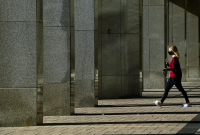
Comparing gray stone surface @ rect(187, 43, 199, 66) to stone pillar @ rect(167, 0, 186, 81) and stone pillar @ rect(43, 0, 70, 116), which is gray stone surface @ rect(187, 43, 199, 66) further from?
stone pillar @ rect(43, 0, 70, 116)

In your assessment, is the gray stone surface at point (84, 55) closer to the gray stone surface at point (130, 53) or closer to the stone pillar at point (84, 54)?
the stone pillar at point (84, 54)

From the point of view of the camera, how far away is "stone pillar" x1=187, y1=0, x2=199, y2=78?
3753 centimetres

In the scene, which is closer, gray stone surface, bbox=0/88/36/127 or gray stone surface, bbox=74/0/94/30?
gray stone surface, bbox=0/88/36/127

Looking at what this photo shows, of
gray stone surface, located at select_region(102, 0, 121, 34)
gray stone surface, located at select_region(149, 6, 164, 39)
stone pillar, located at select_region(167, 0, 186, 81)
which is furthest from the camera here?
stone pillar, located at select_region(167, 0, 186, 81)

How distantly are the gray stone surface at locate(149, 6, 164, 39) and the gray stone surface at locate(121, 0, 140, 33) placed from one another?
5.24 meters

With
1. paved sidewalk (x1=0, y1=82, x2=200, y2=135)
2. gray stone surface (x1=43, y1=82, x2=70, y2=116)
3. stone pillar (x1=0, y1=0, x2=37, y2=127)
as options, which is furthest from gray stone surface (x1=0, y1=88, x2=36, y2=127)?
gray stone surface (x1=43, y1=82, x2=70, y2=116)

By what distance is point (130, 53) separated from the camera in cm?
1838

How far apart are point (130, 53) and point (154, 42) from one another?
5.73 m

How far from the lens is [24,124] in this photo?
34.2 feet

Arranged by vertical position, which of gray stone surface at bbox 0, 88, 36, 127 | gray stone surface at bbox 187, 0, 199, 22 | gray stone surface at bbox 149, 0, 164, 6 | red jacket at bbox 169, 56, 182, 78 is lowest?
gray stone surface at bbox 0, 88, 36, 127

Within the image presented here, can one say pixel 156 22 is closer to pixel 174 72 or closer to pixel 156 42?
pixel 156 42

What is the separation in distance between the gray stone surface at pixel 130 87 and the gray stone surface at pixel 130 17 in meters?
1.61

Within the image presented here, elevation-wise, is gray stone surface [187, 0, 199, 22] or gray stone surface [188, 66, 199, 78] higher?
gray stone surface [187, 0, 199, 22]

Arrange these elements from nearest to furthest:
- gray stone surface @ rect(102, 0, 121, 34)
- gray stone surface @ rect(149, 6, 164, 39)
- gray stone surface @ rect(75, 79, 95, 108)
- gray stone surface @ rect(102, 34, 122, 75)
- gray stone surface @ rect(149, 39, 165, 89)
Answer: gray stone surface @ rect(75, 79, 95, 108), gray stone surface @ rect(102, 34, 122, 75), gray stone surface @ rect(102, 0, 121, 34), gray stone surface @ rect(149, 6, 164, 39), gray stone surface @ rect(149, 39, 165, 89)
